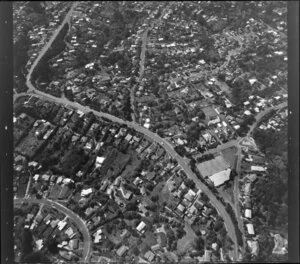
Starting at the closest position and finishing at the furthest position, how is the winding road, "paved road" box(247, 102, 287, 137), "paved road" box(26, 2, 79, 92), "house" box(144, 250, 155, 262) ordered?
1. "house" box(144, 250, 155, 262)
2. the winding road
3. "paved road" box(247, 102, 287, 137)
4. "paved road" box(26, 2, 79, 92)

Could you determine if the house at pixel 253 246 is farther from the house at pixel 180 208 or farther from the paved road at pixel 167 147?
the house at pixel 180 208

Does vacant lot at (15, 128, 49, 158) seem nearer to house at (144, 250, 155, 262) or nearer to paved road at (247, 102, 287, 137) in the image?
house at (144, 250, 155, 262)

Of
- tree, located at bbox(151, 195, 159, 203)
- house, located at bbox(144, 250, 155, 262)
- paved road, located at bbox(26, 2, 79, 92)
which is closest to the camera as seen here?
house, located at bbox(144, 250, 155, 262)

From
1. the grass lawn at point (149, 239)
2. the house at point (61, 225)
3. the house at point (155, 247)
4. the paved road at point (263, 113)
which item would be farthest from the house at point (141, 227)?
the paved road at point (263, 113)

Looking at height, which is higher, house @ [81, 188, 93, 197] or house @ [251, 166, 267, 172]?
house @ [251, 166, 267, 172]

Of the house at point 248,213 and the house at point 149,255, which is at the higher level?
the house at point 248,213

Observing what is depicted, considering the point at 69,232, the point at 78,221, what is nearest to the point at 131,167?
the point at 78,221

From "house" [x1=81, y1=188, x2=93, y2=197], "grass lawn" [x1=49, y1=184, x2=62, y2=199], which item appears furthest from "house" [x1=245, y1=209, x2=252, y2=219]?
"grass lawn" [x1=49, y1=184, x2=62, y2=199]

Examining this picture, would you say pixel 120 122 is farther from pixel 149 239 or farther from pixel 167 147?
pixel 149 239
